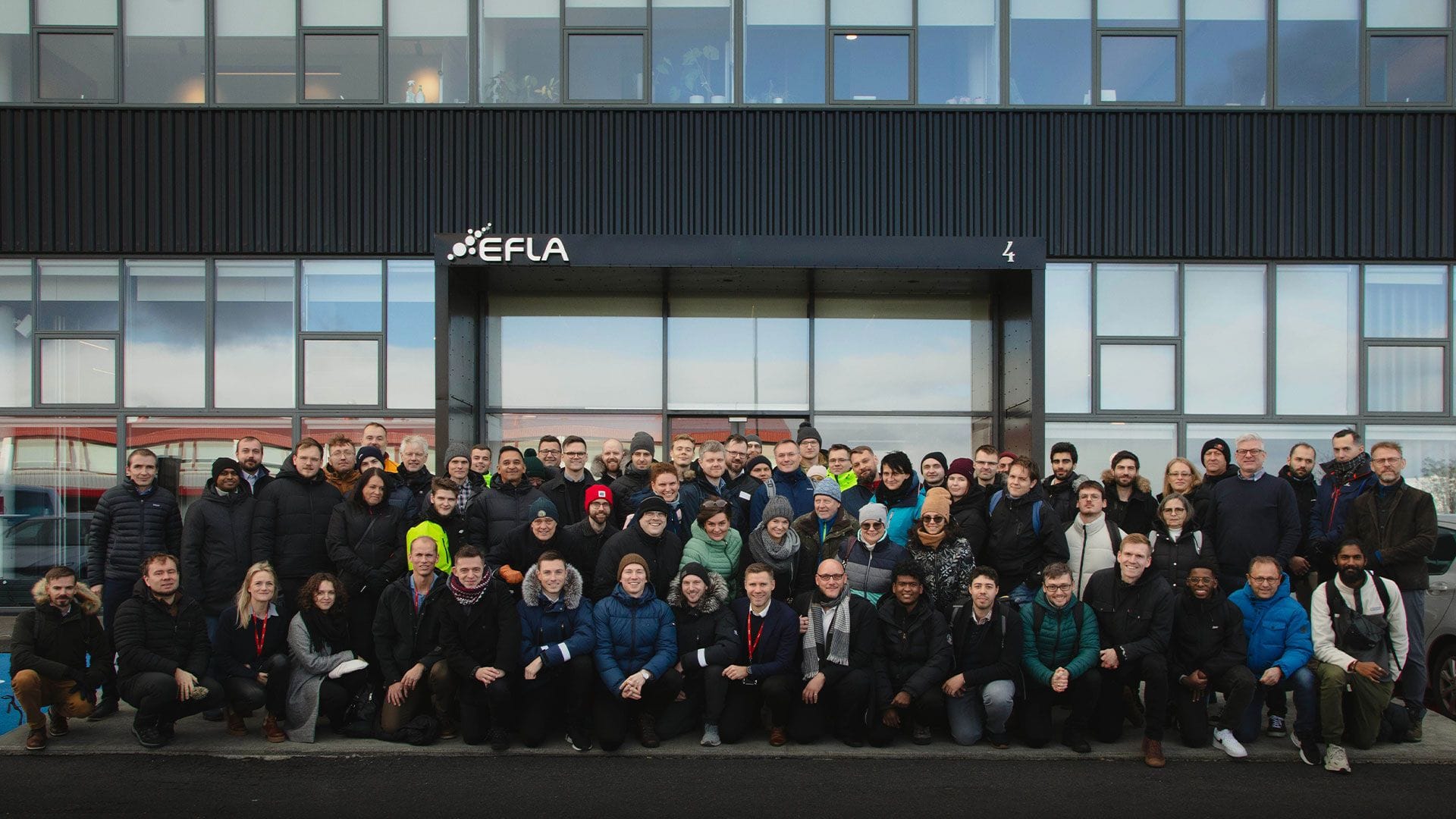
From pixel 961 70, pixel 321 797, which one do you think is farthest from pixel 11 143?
pixel 961 70

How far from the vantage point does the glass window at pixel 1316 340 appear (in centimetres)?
1262

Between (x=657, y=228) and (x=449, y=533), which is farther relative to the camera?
(x=657, y=228)

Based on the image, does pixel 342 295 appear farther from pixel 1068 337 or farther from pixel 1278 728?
pixel 1278 728

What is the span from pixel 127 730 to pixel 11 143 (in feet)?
28.7

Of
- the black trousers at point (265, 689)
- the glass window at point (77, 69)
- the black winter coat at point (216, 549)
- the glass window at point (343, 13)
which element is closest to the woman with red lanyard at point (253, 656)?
the black trousers at point (265, 689)

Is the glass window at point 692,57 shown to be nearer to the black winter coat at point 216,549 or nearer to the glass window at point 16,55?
the black winter coat at point 216,549

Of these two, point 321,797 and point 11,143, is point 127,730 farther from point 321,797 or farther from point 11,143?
point 11,143

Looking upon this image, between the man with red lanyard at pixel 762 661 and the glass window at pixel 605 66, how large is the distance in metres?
7.60

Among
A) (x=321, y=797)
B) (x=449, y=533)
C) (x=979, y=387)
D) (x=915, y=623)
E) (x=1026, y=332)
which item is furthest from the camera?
(x=979, y=387)

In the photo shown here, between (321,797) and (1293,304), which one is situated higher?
(1293,304)

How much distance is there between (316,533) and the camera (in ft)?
26.4

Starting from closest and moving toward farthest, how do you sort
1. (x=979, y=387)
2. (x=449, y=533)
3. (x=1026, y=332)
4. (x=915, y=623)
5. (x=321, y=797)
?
(x=321, y=797) < (x=915, y=623) < (x=449, y=533) < (x=1026, y=332) < (x=979, y=387)

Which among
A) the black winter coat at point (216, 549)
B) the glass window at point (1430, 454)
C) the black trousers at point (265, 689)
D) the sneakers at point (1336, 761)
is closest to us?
the sneakers at point (1336, 761)

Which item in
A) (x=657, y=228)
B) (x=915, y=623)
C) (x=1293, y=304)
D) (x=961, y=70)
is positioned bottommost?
(x=915, y=623)
